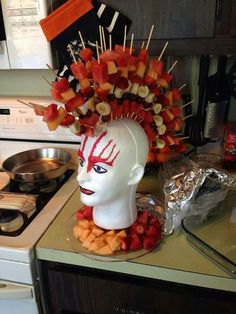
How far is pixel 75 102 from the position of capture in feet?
2.44

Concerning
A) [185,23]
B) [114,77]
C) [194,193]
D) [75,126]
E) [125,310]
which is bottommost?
[125,310]

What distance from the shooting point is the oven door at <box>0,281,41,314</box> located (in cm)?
94

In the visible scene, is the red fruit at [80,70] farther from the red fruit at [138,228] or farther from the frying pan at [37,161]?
the frying pan at [37,161]

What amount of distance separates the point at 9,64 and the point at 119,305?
0.91 m

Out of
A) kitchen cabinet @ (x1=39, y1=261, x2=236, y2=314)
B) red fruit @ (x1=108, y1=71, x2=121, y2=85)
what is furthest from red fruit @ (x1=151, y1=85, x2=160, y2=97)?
kitchen cabinet @ (x1=39, y1=261, x2=236, y2=314)

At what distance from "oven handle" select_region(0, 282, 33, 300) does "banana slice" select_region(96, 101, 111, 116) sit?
56cm

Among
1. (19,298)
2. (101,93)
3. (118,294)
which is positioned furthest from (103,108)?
(19,298)

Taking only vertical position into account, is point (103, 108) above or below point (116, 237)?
above

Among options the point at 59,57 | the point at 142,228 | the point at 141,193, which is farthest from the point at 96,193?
the point at 59,57

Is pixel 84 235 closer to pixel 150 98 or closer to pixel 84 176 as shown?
pixel 84 176

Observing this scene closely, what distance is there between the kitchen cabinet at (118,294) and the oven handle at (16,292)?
0.05 meters

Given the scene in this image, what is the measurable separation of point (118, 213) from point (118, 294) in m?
0.23

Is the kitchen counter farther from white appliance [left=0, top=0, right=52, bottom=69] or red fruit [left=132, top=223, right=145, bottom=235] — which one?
white appliance [left=0, top=0, right=52, bottom=69]

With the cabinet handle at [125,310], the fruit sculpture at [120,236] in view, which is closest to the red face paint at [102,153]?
the fruit sculpture at [120,236]
